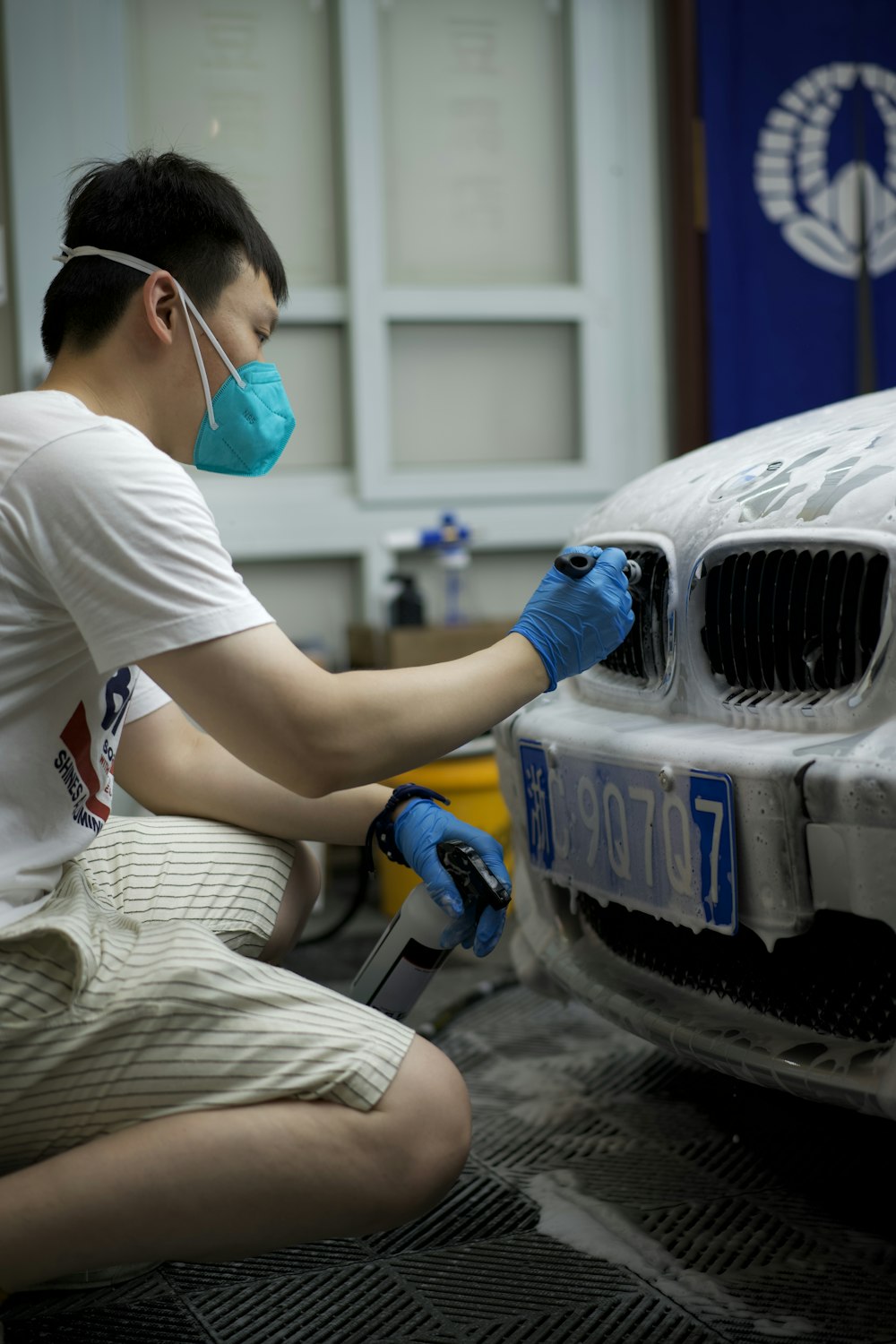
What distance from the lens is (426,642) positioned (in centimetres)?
343

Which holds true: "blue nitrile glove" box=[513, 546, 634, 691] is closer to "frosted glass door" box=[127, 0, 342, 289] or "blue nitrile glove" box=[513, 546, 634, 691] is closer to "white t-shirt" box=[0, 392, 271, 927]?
"white t-shirt" box=[0, 392, 271, 927]

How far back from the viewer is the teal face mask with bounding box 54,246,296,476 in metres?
1.45

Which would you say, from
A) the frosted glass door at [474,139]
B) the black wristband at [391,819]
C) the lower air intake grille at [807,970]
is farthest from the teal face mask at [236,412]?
the frosted glass door at [474,139]

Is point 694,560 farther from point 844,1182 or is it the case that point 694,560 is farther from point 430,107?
point 430,107

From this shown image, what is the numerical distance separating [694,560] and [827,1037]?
582mm

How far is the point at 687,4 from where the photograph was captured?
393cm

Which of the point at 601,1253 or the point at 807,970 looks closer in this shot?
the point at 807,970

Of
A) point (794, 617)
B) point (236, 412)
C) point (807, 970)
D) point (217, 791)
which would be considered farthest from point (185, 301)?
point (807, 970)

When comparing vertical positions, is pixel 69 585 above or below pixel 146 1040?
above

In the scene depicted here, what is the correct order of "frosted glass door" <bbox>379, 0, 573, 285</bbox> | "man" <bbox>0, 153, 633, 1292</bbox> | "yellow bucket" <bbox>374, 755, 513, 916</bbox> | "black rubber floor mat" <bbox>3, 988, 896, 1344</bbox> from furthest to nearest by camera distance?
"frosted glass door" <bbox>379, 0, 573, 285</bbox> → "yellow bucket" <bbox>374, 755, 513, 916</bbox> → "black rubber floor mat" <bbox>3, 988, 896, 1344</bbox> → "man" <bbox>0, 153, 633, 1292</bbox>

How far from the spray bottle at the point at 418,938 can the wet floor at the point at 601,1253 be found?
308mm

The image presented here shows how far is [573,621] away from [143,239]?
669mm

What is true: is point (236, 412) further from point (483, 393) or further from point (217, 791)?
point (483, 393)

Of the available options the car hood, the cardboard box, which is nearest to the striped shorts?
the car hood
